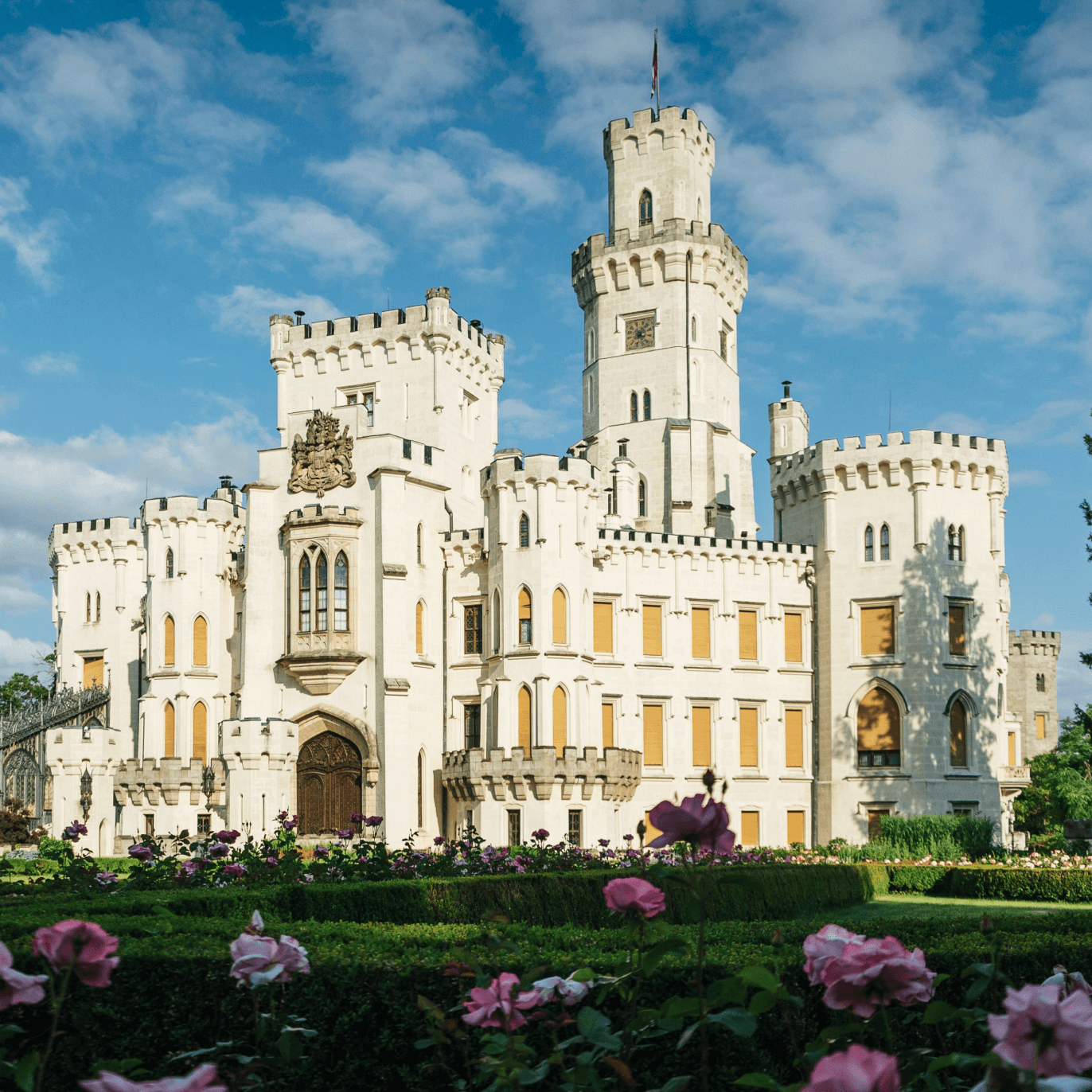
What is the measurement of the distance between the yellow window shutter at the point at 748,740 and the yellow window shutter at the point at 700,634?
2470mm

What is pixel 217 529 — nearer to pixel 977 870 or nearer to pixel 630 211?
pixel 630 211

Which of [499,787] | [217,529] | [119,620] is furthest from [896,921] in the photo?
[119,620]

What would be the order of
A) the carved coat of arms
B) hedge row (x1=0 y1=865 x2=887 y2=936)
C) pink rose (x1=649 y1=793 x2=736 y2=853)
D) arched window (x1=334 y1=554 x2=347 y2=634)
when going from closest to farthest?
pink rose (x1=649 y1=793 x2=736 y2=853)
hedge row (x1=0 y1=865 x2=887 y2=936)
arched window (x1=334 y1=554 x2=347 y2=634)
the carved coat of arms

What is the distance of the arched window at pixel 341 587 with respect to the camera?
4125cm

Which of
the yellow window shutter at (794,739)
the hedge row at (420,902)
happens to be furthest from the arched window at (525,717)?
the hedge row at (420,902)

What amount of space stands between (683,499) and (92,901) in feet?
127

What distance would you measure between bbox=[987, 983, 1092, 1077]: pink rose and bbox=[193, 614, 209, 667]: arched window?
143 feet

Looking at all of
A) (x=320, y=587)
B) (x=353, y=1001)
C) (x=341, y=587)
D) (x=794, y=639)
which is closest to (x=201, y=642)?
(x=320, y=587)

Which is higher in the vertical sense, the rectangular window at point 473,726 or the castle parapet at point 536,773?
the rectangular window at point 473,726

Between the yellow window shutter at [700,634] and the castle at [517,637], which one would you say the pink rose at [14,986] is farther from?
the yellow window shutter at [700,634]

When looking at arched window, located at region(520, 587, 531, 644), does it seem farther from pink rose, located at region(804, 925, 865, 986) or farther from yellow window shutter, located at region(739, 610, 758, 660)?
pink rose, located at region(804, 925, 865, 986)

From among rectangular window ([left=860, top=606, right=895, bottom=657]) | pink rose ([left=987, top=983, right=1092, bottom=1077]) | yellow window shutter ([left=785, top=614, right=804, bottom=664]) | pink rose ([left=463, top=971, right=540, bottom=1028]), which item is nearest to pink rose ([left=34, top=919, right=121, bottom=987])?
pink rose ([left=463, top=971, right=540, bottom=1028])

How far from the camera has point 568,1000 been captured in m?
5.45

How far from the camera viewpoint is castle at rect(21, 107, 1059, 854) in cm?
4006
